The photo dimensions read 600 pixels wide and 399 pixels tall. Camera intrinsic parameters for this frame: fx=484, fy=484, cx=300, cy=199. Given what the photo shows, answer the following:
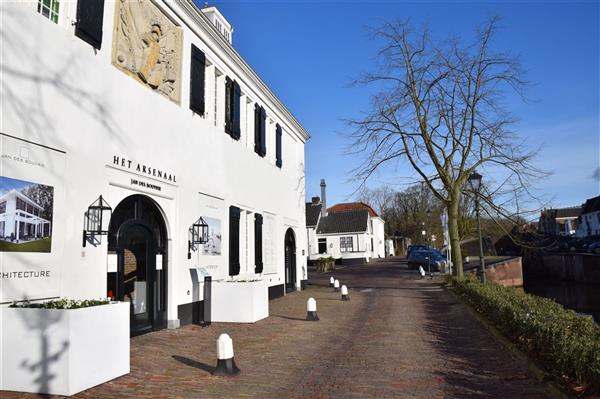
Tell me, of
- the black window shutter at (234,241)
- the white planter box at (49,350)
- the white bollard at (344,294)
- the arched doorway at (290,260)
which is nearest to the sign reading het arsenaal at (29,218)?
the white planter box at (49,350)

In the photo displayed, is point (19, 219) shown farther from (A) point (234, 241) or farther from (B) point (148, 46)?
(A) point (234, 241)

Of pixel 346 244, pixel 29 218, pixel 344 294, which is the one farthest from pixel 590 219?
pixel 29 218

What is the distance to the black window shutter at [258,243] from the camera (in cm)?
1822

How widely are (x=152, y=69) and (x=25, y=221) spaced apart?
5530 mm

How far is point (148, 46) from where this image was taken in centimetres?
1155

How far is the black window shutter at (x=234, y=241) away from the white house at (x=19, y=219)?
7.95 m

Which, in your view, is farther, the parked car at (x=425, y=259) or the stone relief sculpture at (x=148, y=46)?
the parked car at (x=425, y=259)

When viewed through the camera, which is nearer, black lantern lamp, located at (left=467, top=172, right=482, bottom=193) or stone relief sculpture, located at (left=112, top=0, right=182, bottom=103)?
stone relief sculpture, located at (left=112, top=0, right=182, bottom=103)

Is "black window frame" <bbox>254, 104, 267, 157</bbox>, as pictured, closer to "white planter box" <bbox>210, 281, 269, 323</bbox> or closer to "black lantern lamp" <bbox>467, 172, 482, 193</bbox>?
"white planter box" <bbox>210, 281, 269, 323</bbox>

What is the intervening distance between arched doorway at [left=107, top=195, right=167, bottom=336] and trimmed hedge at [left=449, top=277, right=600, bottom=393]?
7.83 metres

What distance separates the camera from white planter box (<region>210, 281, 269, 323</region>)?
13008 millimetres

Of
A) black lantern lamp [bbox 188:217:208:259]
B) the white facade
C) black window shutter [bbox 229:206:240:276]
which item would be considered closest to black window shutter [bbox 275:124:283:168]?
black window shutter [bbox 229:206:240:276]

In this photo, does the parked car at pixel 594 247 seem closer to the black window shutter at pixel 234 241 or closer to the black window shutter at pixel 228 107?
the black window shutter at pixel 234 241

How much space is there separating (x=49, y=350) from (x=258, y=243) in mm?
12505
